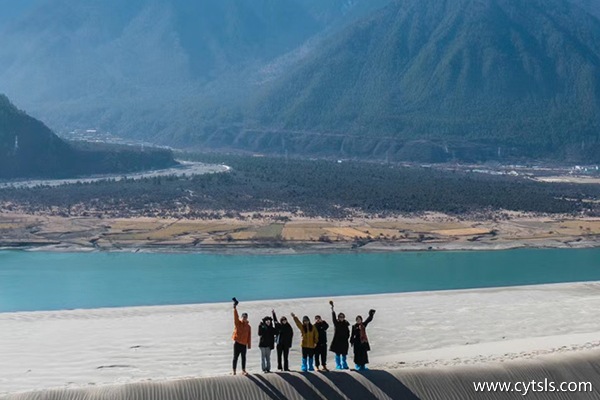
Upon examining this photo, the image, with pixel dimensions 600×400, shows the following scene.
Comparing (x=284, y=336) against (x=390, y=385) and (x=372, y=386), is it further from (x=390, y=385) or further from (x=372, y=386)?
(x=390, y=385)

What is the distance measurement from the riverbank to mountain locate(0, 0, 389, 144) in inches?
4174

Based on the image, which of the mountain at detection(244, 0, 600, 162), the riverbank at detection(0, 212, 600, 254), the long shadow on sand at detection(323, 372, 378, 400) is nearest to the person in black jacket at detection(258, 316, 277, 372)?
the long shadow on sand at detection(323, 372, 378, 400)

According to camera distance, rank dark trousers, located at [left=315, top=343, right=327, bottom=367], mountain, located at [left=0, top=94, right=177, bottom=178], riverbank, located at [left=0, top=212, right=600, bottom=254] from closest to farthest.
Result: 1. dark trousers, located at [left=315, top=343, right=327, bottom=367]
2. riverbank, located at [left=0, top=212, right=600, bottom=254]
3. mountain, located at [left=0, top=94, right=177, bottom=178]

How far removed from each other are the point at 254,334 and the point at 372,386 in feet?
17.7

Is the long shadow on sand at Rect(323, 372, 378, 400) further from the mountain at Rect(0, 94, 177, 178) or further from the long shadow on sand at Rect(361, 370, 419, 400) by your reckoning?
the mountain at Rect(0, 94, 177, 178)

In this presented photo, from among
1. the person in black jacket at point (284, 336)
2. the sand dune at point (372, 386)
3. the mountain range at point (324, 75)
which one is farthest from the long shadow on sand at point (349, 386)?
the mountain range at point (324, 75)

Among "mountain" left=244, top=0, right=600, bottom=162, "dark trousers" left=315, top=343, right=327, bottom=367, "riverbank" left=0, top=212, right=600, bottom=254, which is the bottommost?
"dark trousers" left=315, top=343, right=327, bottom=367

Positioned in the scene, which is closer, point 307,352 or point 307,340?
point 307,340

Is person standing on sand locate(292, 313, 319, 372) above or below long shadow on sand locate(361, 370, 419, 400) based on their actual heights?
above

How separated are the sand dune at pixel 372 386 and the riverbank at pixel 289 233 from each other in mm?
25161

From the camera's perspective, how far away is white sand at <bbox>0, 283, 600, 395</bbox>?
14.7 m

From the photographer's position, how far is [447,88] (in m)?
126

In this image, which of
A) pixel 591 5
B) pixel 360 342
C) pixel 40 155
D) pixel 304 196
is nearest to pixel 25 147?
pixel 40 155

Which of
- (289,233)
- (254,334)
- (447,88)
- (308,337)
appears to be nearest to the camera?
(308,337)
